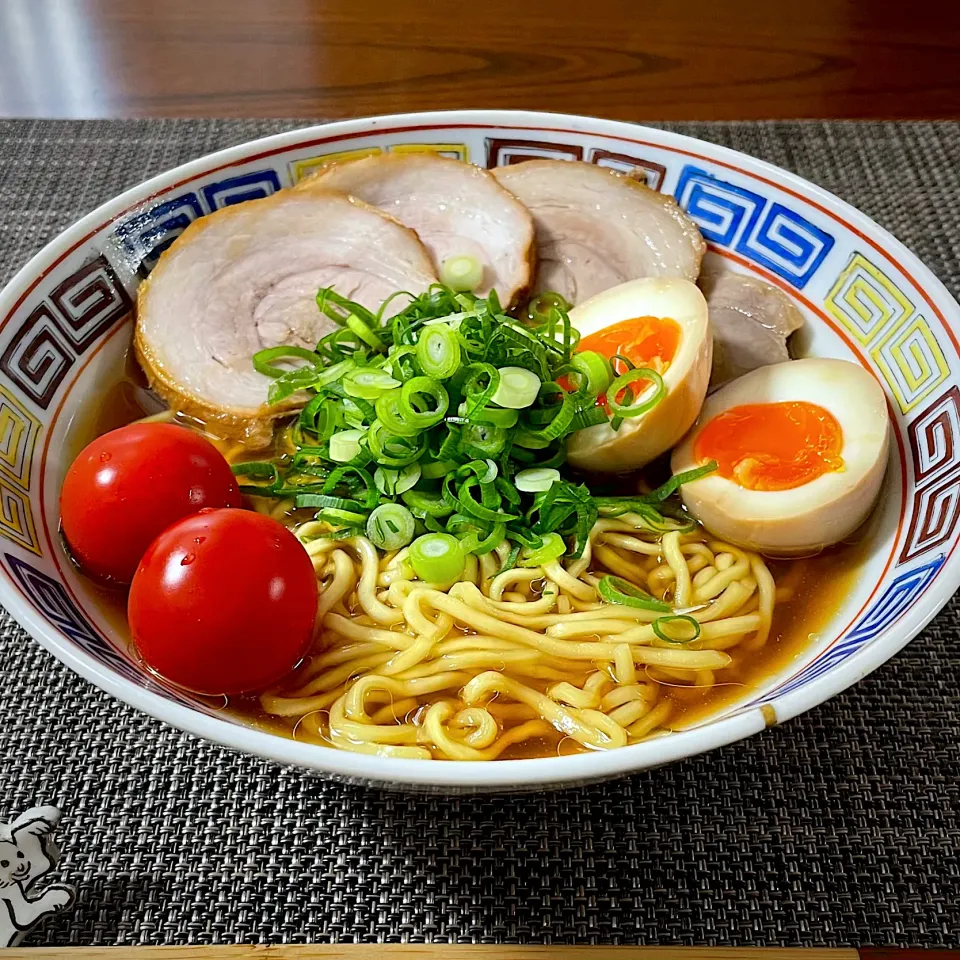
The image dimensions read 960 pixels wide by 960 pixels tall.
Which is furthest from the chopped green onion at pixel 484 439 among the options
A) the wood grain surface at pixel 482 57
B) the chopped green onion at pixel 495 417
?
the wood grain surface at pixel 482 57

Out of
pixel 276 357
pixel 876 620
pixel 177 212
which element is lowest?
pixel 876 620

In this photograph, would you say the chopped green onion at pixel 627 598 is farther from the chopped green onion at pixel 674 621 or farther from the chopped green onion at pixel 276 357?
the chopped green onion at pixel 276 357

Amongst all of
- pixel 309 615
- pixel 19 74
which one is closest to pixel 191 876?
pixel 309 615

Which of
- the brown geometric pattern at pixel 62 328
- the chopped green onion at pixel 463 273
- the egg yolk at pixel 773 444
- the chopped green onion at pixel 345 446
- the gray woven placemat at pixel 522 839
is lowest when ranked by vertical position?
the gray woven placemat at pixel 522 839

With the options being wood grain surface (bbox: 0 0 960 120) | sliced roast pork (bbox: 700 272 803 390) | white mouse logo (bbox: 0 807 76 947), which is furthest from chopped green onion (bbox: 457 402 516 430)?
wood grain surface (bbox: 0 0 960 120)

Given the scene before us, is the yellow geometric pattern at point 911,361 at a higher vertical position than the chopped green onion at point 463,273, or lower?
lower

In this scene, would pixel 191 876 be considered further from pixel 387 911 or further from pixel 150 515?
pixel 150 515

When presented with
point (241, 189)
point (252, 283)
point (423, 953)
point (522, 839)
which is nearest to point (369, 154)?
point (241, 189)

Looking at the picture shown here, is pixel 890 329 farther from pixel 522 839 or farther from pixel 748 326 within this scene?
pixel 522 839
